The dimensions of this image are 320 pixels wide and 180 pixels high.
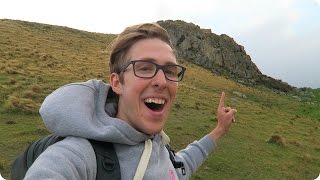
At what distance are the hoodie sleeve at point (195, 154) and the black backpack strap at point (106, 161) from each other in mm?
1709

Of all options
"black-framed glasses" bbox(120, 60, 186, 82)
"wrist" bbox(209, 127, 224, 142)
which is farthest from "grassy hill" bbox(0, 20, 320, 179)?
"black-framed glasses" bbox(120, 60, 186, 82)

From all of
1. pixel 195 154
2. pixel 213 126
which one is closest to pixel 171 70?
pixel 195 154

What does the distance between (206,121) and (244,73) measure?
2395 inches

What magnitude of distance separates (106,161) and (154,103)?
2.27 feet

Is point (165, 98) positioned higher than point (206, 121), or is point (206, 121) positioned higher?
point (165, 98)

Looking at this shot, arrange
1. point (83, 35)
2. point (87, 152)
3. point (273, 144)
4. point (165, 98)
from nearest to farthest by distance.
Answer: point (87, 152), point (165, 98), point (273, 144), point (83, 35)

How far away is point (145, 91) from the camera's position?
297 cm

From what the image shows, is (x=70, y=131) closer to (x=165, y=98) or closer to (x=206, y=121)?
(x=165, y=98)

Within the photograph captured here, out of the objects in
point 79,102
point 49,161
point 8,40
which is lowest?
point 8,40

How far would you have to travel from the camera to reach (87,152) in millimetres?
2447

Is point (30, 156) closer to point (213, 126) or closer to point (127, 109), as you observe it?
point (127, 109)

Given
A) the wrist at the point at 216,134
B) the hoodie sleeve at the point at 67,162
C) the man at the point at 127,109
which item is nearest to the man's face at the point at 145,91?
the man at the point at 127,109

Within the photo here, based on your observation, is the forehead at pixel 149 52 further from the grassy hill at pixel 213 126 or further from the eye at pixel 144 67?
the grassy hill at pixel 213 126

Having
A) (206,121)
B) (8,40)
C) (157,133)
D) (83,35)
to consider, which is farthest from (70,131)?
(83,35)
